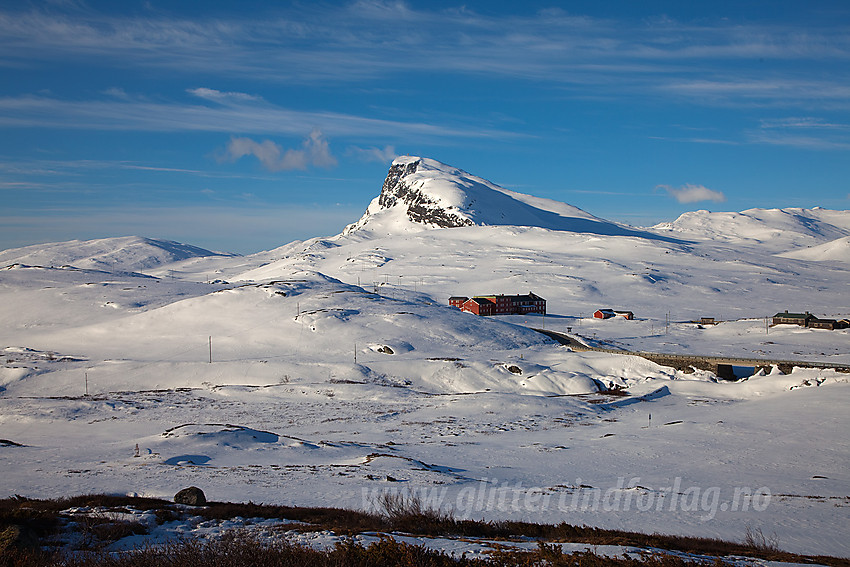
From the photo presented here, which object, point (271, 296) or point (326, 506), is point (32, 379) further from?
point (326, 506)

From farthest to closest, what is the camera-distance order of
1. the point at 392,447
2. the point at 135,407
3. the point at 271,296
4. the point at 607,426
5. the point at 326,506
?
the point at 271,296 < the point at 135,407 < the point at 607,426 < the point at 392,447 < the point at 326,506

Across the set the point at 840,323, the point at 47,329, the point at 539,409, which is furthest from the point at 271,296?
the point at 840,323

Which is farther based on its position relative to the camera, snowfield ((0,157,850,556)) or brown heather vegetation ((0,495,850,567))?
snowfield ((0,157,850,556))

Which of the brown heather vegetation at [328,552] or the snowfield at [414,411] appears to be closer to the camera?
the brown heather vegetation at [328,552]

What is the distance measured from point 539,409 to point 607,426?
810 cm

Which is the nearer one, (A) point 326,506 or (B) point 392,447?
(A) point 326,506

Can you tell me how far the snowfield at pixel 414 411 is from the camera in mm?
28344

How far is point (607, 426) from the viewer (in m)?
53.7

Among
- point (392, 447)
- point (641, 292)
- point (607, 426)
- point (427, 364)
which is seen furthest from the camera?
point (641, 292)

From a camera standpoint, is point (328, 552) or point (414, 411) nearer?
point (328, 552)

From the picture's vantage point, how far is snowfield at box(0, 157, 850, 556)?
93.0 feet

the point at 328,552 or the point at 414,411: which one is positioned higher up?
the point at 328,552

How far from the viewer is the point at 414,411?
59.8 metres

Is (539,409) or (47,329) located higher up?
(47,329)
